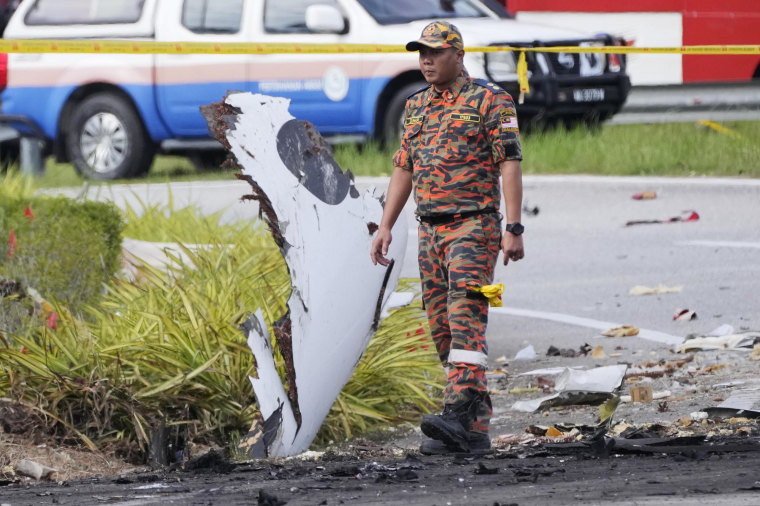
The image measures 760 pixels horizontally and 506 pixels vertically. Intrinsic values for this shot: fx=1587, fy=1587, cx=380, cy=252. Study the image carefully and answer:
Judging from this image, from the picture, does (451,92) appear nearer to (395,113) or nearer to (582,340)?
(582,340)

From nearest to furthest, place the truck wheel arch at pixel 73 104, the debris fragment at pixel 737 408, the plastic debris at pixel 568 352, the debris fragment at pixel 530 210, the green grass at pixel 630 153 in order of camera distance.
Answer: the debris fragment at pixel 737 408 → the plastic debris at pixel 568 352 → the debris fragment at pixel 530 210 → the green grass at pixel 630 153 → the truck wheel arch at pixel 73 104

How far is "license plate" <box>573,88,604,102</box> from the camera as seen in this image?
14523 mm

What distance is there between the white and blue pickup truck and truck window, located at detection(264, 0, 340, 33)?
0.04ft

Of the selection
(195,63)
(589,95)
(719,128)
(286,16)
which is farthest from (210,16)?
(719,128)

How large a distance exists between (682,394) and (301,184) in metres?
2.11

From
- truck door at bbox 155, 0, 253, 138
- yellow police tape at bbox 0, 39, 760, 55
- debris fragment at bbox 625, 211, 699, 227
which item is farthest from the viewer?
truck door at bbox 155, 0, 253, 138

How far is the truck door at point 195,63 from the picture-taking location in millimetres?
14828

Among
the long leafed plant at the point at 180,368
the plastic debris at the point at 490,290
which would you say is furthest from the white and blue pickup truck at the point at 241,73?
the plastic debris at the point at 490,290

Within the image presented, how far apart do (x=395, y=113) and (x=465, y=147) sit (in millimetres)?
8531

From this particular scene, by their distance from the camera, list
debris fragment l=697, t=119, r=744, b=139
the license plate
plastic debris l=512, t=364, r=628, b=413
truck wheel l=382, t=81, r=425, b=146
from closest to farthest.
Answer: plastic debris l=512, t=364, r=628, b=413 < truck wheel l=382, t=81, r=425, b=146 < the license plate < debris fragment l=697, t=119, r=744, b=139

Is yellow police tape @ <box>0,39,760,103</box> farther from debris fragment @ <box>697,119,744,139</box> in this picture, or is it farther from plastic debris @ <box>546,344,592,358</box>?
debris fragment @ <box>697,119,744,139</box>

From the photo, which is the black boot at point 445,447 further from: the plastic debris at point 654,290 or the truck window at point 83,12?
the truck window at point 83,12

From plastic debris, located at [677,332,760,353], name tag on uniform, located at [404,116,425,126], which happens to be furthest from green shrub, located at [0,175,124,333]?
plastic debris, located at [677,332,760,353]

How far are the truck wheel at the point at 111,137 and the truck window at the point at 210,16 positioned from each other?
1.05 m
